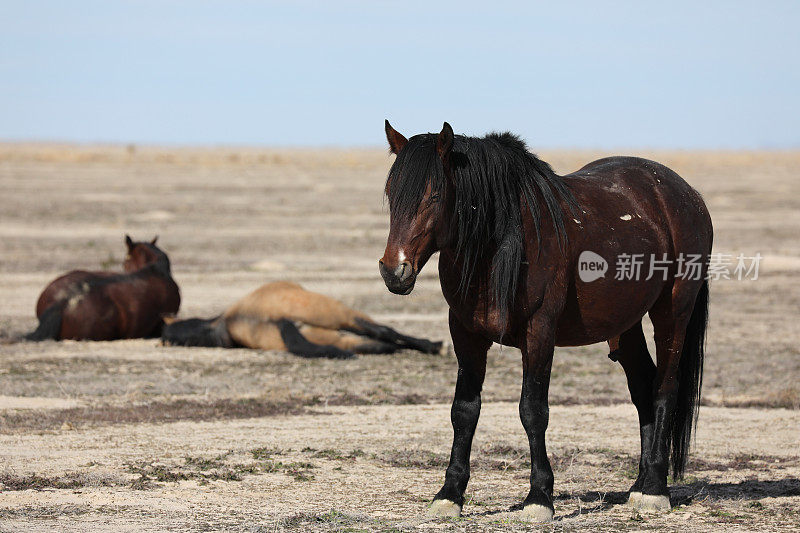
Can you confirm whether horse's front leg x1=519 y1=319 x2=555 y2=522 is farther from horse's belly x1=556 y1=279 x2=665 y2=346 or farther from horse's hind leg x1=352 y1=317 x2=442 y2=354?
horse's hind leg x1=352 y1=317 x2=442 y2=354

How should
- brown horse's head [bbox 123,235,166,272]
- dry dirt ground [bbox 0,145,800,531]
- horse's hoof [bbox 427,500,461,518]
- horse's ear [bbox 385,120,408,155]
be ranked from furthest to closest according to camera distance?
brown horse's head [bbox 123,235,166,272] → dry dirt ground [bbox 0,145,800,531] → horse's hoof [bbox 427,500,461,518] → horse's ear [bbox 385,120,408,155]

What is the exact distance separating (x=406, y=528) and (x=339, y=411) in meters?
3.53

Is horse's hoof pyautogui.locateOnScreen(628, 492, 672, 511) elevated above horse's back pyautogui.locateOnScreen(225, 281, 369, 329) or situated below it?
below

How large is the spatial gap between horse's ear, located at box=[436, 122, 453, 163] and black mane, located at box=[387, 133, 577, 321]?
3 cm

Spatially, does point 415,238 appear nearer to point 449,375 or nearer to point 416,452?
point 416,452

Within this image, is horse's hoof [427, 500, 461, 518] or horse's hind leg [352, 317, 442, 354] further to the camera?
horse's hind leg [352, 317, 442, 354]

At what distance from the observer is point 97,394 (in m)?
9.92

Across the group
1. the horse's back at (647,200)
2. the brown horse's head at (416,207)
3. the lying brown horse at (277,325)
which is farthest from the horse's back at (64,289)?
the brown horse's head at (416,207)

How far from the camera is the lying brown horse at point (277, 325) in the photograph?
41.4 feet

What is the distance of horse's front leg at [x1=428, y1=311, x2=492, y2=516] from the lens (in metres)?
6.09

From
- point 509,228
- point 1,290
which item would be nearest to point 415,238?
point 509,228

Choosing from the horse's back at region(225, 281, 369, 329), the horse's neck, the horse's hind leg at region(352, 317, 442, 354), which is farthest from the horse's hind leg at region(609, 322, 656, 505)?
the horse's neck

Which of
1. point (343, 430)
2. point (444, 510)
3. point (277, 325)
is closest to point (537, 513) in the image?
point (444, 510)

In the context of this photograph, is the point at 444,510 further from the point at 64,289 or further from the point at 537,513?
the point at 64,289
